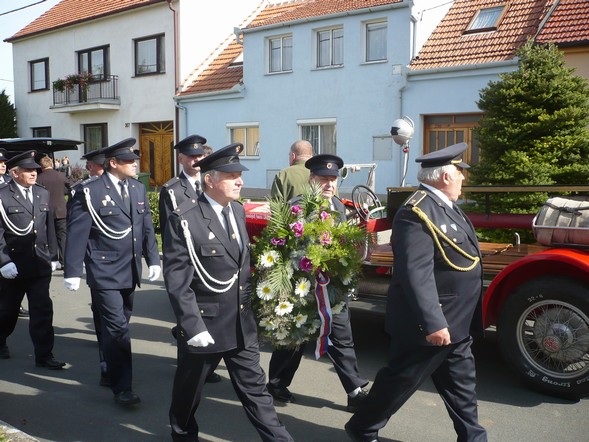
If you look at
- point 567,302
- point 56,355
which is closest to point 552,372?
point 567,302

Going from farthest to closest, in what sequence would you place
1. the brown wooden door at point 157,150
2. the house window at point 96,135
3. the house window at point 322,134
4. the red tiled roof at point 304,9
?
the house window at point 96,135
the brown wooden door at point 157,150
the house window at point 322,134
the red tiled roof at point 304,9

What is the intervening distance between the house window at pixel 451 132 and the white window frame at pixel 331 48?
128 inches

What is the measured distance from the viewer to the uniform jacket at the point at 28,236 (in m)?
5.98

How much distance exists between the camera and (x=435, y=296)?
3473mm

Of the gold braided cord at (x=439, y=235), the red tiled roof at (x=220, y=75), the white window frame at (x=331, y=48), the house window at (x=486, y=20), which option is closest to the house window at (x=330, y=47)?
the white window frame at (x=331, y=48)

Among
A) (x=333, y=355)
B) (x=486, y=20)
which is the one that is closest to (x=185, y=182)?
(x=333, y=355)

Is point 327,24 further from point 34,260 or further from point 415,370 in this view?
point 415,370

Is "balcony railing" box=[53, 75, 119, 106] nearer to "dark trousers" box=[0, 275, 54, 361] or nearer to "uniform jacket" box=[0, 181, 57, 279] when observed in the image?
"uniform jacket" box=[0, 181, 57, 279]

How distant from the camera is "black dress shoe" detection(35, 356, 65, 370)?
5.65 meters

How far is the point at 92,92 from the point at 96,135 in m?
1.69

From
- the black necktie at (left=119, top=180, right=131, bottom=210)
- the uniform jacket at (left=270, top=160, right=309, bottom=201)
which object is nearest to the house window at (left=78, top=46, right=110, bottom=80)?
the uniform jacket at (left=270, top=160, right=309, bottom=201)

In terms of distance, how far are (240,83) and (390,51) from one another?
5488 mm

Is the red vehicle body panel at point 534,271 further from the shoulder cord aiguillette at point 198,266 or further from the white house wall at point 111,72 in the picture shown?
the white house wall at point 111,72

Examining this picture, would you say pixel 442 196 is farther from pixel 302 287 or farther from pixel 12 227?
pixel 12 227
